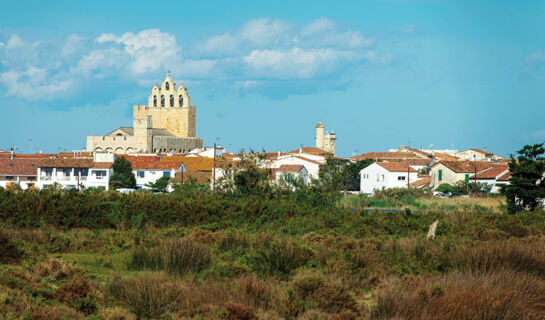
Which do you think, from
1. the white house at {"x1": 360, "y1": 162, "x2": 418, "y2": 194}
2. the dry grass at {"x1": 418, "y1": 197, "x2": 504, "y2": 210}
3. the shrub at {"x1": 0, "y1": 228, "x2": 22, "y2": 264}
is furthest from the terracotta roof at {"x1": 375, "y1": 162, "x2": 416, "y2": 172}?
the shrub at {"x1": 0, "y1": 228, "x2": 22, "y2": 264}

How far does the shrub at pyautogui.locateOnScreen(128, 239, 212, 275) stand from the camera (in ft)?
40.8

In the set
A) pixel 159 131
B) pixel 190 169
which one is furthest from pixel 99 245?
pixel 159 131

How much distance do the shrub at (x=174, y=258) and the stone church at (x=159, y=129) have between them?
10558 cm

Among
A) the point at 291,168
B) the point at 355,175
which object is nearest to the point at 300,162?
the point at 355,175

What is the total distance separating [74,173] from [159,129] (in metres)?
60.5

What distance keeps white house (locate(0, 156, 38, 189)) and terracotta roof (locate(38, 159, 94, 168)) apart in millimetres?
1940

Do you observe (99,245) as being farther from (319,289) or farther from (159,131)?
(159,131)

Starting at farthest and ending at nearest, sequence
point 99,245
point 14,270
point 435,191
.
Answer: point 435,191, point 99,245, point 14,270

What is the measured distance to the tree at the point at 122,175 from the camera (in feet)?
227

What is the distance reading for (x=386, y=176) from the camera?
76.1 metres

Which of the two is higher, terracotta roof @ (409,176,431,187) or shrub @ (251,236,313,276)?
terracotta roof @ (409,176,431,187)

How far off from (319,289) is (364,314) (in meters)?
0.72

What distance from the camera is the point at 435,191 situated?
67875mm

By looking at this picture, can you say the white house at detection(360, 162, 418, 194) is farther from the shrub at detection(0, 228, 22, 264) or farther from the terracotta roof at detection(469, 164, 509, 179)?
the shrub at detection(0, 228, 22, 264)
